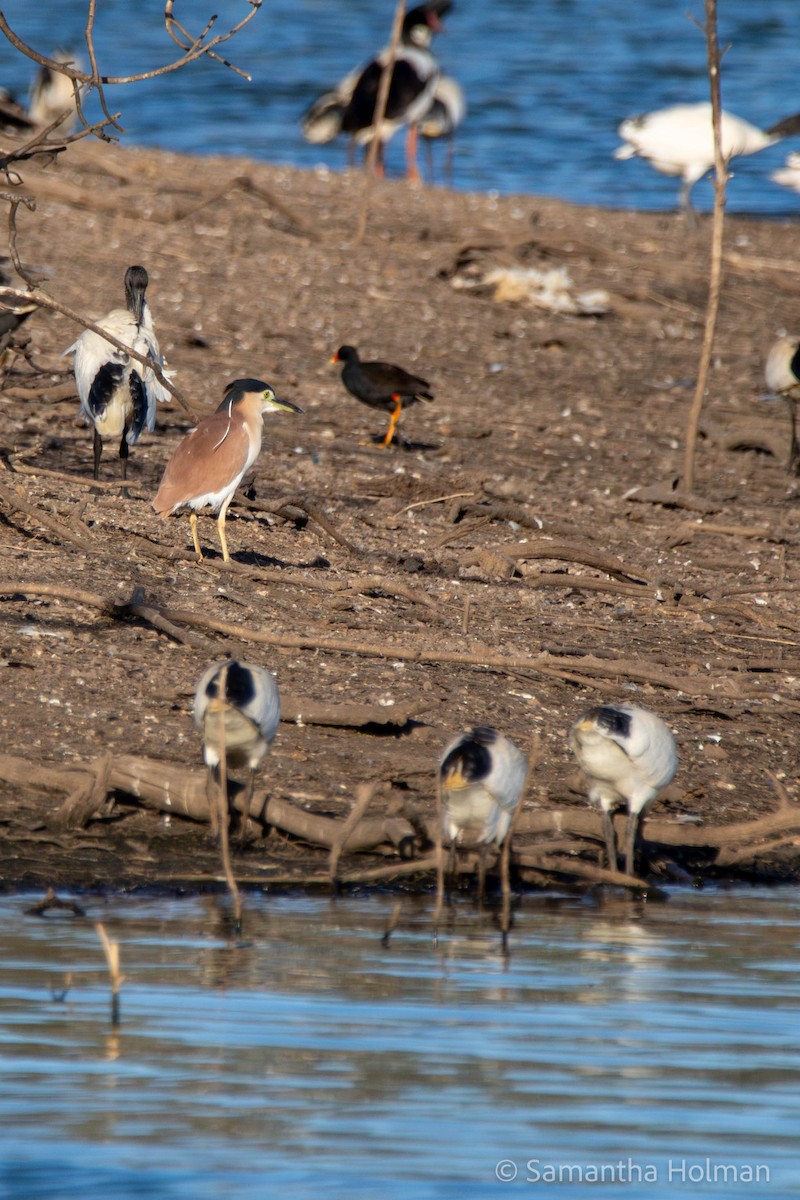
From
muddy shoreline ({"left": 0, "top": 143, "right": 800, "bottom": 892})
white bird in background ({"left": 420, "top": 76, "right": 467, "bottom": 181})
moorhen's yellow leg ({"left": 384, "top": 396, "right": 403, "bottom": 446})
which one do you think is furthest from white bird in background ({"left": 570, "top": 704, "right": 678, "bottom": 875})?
white bird in background ({"left": 420, "top": 76, "right": 467, "bottom": 181})

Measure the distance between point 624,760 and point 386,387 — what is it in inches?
227

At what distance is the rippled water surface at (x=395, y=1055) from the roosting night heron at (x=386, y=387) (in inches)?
239

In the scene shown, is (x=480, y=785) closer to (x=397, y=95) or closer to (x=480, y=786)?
(x=480, y=786)

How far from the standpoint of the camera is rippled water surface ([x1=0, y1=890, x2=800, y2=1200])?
12.5 feet

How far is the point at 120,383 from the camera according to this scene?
31.2 ft

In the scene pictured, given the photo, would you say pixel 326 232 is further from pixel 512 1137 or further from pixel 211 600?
pixel 512 1137

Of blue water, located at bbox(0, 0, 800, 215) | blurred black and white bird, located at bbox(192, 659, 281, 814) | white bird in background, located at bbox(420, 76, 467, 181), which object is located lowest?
blurred black and white bird, located at bbox(192, 659, 281, 814)

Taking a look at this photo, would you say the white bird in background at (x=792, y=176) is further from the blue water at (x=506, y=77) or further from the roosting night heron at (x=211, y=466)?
the roosting night heron at (x=211, y=466)

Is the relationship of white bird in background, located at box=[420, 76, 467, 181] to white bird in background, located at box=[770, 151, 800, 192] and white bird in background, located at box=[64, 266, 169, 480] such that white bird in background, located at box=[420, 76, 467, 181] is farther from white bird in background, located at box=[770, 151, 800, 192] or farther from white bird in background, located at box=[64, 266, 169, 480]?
white bird in background, located at box=[64, 266, 169, 480]

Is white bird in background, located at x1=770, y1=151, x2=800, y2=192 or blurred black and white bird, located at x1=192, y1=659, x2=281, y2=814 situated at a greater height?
white bird in background, located at x1=770, y1=151, x2=800, y2=192

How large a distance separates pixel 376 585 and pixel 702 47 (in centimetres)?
3054

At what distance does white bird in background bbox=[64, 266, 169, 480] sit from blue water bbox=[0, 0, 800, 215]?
14.7 metres

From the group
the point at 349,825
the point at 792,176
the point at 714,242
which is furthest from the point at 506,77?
the point at 349,825

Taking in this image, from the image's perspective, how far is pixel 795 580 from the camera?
386 inches
